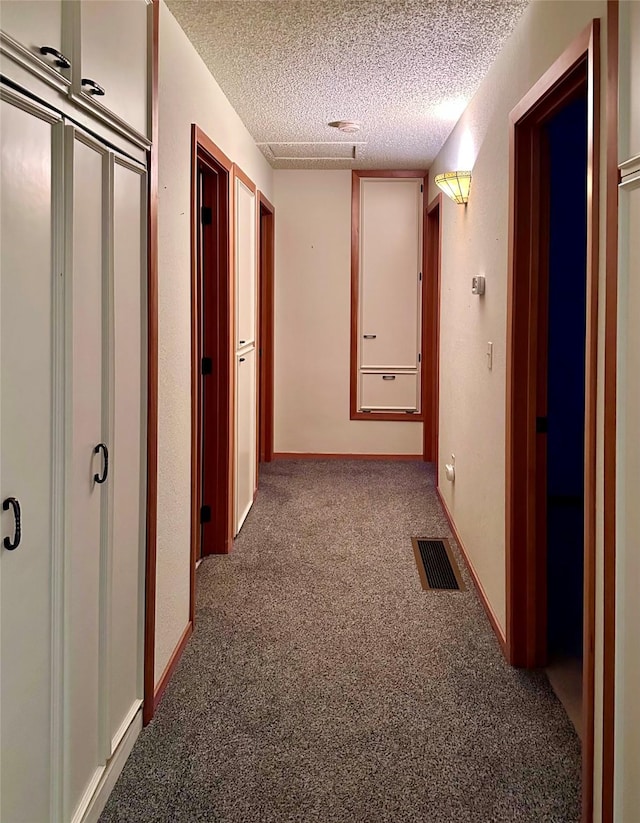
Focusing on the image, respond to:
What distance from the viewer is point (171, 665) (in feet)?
8.70

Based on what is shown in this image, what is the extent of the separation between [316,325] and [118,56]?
4631 mm

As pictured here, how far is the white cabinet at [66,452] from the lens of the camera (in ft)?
4.48

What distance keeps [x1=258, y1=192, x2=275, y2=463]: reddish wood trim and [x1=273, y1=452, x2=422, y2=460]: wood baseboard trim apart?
0.59ft

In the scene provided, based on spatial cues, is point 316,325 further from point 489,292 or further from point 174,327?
point 174,327

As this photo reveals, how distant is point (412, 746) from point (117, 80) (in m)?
2.10

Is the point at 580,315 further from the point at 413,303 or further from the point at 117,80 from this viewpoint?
the point at 117,80

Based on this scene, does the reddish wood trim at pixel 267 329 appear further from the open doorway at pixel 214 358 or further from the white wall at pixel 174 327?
the white wall at pixel 174 327

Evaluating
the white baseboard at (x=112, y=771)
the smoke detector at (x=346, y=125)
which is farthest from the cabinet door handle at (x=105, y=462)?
the smoke detector at (x=346, y=125)

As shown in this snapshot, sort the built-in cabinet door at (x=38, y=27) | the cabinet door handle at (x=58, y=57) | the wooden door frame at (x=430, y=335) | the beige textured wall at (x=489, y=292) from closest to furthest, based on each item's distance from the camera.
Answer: the built-in cabinet door at (x=38, y=27), the cabinet door handle at (x=58, y=57), the beige textured wall at (x=489, y=292), the wooden door frame at (x=430, y=335)

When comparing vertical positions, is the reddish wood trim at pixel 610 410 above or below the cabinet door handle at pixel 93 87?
below

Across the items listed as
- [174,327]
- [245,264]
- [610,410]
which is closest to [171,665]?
[174,327]

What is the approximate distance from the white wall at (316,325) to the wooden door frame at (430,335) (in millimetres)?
131

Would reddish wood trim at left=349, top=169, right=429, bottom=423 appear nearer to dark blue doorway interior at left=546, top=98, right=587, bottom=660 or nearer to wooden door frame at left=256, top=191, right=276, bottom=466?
wooden door frame at left=256, top=191, right=276, bottom=466

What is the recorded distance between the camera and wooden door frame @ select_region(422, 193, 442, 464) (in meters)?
6.26
